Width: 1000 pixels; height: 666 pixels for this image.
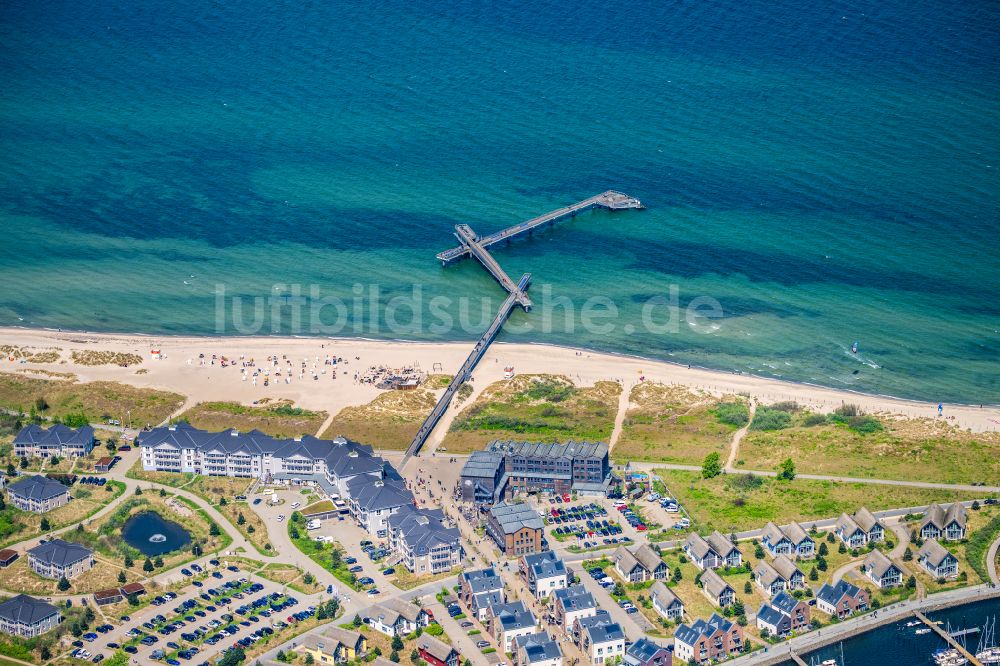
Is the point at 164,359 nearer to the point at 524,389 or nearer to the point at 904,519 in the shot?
the point at 524,389

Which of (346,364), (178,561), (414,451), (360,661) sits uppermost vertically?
(346,364)

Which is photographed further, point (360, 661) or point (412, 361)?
point (412, 361)

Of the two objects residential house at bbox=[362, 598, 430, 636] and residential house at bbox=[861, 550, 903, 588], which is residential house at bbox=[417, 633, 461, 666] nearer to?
residential house at bbox=[362, 598, 430, 636]

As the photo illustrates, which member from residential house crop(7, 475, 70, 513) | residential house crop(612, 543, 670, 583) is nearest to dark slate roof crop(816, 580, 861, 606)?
residential house crop(612, 543, 670, 583)

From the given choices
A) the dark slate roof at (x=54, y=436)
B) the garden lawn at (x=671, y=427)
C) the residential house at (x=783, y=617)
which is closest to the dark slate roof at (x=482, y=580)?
the residential house at (x=783, y=617)

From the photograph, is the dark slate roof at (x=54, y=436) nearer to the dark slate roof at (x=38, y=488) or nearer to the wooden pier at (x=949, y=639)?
the dark slate roof at (x=38, y=488)

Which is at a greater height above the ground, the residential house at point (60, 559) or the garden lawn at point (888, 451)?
the garden lawn at point (888, 451)

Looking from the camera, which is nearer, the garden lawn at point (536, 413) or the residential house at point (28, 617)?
the residential house at point (28, 617)

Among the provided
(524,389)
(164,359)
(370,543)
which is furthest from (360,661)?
(164,359)
